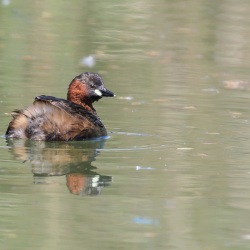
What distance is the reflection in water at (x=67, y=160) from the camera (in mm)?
9086

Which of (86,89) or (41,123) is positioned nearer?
(41,123)

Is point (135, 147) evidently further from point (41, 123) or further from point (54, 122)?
point (41, 123)

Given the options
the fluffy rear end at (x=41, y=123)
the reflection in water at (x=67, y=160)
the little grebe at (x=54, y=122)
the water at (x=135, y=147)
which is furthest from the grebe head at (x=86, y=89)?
the fluffy rear end at (x=41, y=123)

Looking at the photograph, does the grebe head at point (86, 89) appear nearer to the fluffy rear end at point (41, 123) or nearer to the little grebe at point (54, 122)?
the little grebe at point (54, 122)

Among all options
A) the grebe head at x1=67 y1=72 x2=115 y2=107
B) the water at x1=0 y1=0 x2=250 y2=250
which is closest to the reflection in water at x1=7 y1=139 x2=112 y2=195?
the water at x1=0 y1=0 x2=250 y2=250

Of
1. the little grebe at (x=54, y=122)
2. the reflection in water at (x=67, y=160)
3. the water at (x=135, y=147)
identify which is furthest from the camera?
the little grebe at (x=54, y=122)

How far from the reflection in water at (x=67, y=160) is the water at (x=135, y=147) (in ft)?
0.04

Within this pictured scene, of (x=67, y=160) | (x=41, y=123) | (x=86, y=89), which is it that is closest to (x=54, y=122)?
(x=41, y=123)

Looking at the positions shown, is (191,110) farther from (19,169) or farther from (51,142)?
(19,169)

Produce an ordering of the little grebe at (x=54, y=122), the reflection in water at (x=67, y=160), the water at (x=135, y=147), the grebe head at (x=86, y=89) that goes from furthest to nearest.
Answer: the grebe head at (x=86, y=89)
the little grebe at (x=54, y=122)
the reflection in water at (x=67, y=160)
the water at (x=135, y=147)

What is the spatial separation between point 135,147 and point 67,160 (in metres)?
0.87

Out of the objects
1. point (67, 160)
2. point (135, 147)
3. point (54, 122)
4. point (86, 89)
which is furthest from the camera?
point (86, 89)

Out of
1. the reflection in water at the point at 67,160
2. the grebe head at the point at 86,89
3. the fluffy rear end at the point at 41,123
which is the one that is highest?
the grebe head at the point at 86,89

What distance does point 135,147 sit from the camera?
10.6 metres
